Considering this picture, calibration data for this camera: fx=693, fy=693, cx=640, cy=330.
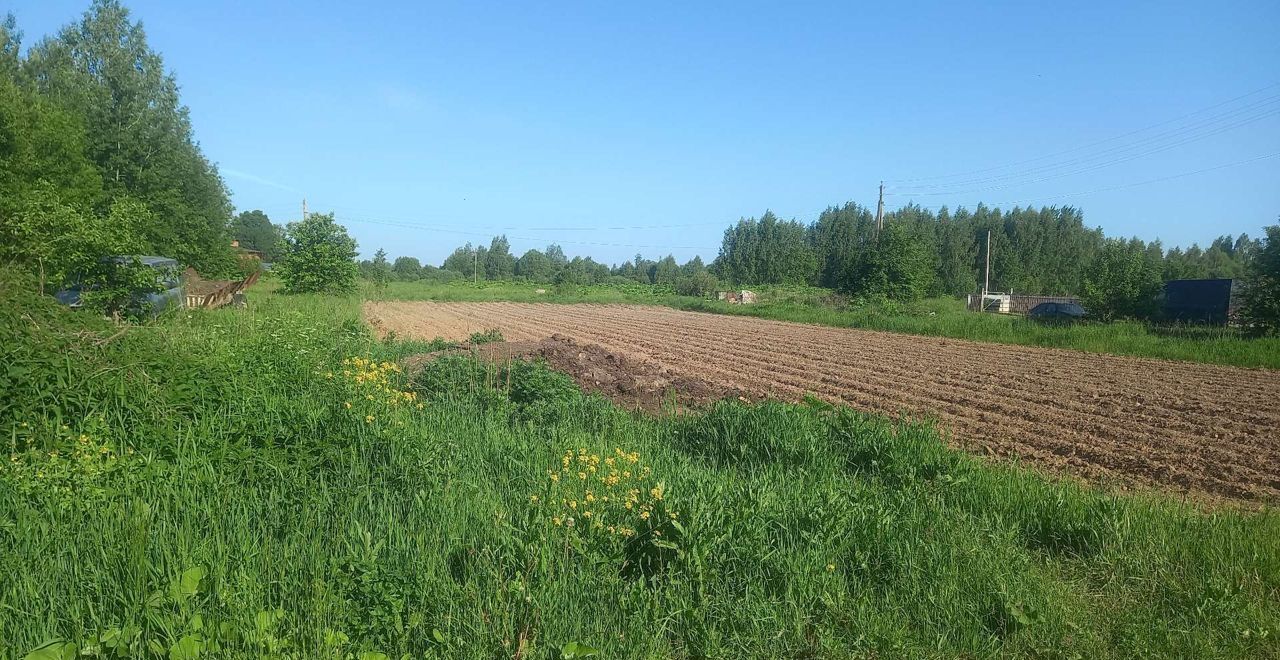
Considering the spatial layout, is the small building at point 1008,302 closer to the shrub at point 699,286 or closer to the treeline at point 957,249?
the treeline at point 957,249

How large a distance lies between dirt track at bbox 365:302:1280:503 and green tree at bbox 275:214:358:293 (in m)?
5.00

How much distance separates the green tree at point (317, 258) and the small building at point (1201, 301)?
32.5m

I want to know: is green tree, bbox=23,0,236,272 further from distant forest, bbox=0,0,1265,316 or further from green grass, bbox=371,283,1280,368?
green grass, bbox=371,283,1280,368

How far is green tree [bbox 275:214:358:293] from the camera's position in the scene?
26547 millimetres

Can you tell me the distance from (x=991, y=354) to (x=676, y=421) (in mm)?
15250

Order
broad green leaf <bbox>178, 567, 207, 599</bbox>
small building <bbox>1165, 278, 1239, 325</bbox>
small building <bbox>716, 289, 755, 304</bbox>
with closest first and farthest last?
broad green leaf <bbox>178, 567, 207, 599</bbox> → small building <bbox>1165, 278, 1239, 325</bbox> → small building <bbox>716, 289, 755, 304</bbox>

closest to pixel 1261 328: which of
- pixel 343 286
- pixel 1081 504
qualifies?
pixel 1081 504

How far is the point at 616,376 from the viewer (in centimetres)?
1127

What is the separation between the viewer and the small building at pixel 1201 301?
2728cm

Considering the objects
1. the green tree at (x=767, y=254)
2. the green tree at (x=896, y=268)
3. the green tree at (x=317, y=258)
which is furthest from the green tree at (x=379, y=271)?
the green tree at (x=767, y=254)

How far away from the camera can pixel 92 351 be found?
203 inches

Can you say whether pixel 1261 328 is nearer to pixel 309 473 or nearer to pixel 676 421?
pixel 676 421

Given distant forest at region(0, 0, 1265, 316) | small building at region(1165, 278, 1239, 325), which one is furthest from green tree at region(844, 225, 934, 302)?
small building at region(1165, 278, 1239, 325)

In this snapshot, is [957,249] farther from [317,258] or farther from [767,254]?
[317,258]
